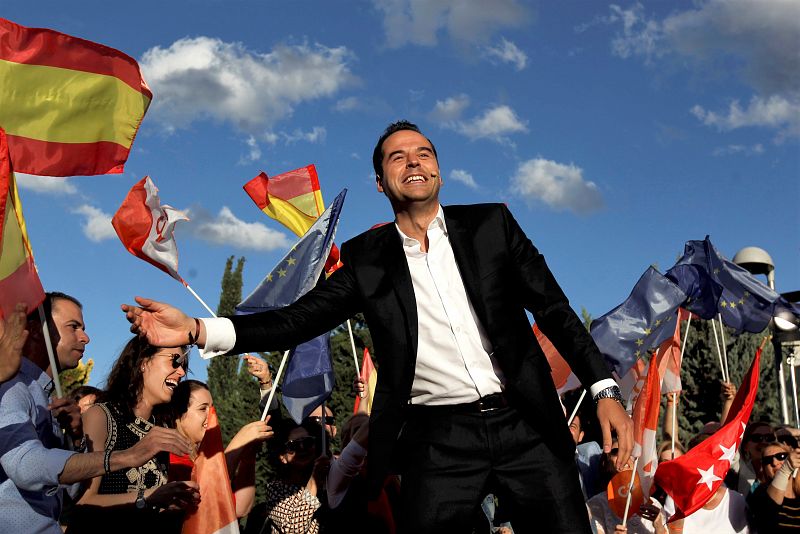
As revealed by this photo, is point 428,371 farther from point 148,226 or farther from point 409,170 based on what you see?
point 148,226

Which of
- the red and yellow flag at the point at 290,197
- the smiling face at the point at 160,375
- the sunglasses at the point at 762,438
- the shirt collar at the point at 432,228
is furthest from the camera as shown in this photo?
the red and yellow flag at the point at 290,197

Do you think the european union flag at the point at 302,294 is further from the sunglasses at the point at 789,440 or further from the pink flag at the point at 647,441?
the sunglasses at the point at 789,440

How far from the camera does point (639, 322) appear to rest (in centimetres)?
825

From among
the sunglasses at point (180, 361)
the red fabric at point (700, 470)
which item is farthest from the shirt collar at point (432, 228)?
the red fabric at point (700, 470)

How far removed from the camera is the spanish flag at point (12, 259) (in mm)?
4254

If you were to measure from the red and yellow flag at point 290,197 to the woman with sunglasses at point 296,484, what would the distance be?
9.09 ft

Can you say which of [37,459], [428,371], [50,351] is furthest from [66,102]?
[428,371]

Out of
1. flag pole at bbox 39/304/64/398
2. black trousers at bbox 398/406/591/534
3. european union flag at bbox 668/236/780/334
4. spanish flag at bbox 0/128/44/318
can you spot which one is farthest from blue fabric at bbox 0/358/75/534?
european union flag at bbox 668/236/780/334

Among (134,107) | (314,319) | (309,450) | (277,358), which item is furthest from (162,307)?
(277,358)

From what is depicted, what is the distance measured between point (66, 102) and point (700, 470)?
211 inches

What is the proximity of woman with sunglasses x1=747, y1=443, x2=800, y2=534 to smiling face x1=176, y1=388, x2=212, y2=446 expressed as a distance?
4509 mm

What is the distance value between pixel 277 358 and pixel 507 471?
673 inches

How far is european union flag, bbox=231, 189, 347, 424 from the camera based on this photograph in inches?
266

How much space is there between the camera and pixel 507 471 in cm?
294
